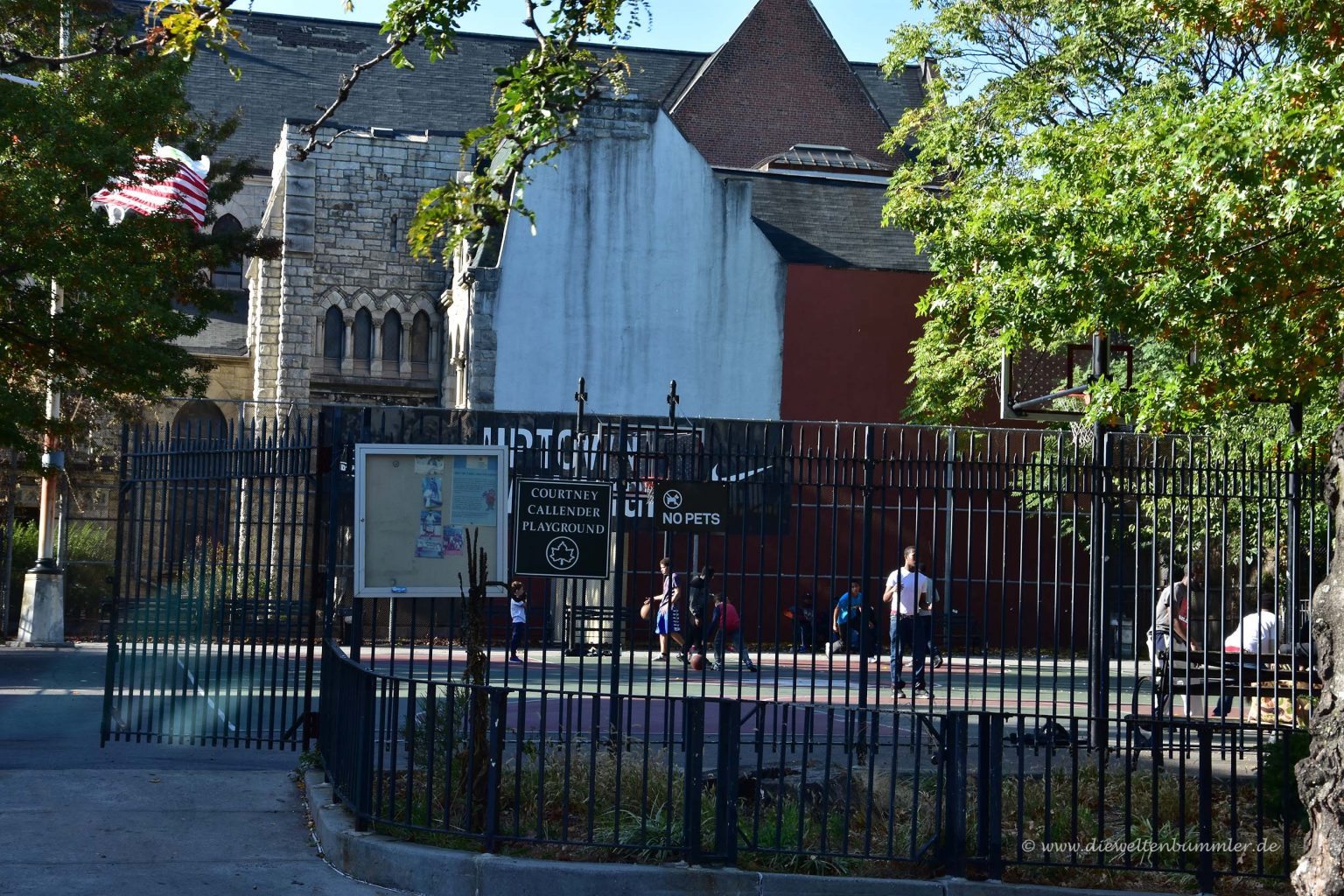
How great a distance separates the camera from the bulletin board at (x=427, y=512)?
962cm

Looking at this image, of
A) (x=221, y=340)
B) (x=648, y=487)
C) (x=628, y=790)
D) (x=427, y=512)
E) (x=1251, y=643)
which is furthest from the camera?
(x=221, y=340)

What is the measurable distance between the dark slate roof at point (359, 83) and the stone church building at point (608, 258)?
11cm

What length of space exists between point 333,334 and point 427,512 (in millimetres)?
24408

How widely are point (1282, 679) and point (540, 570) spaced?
22.9 feet

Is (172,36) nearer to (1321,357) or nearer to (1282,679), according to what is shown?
(1321,357)

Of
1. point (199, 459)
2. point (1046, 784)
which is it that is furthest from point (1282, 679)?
point (199, 459)

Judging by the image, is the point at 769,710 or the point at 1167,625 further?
the point at 769,710

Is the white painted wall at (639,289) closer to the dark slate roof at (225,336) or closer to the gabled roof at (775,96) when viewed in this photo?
the dark slate roof at (225,336)

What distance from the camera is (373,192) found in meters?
32.6

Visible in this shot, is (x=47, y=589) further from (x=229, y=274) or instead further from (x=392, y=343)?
(x=229, y=274)

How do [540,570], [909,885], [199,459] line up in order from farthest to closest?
[199,459] < [540,570] < [909,885]

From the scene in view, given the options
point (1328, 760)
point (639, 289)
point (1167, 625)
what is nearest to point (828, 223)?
point (639, 289)

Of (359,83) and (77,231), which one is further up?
(359,83)

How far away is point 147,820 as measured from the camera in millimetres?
8508
